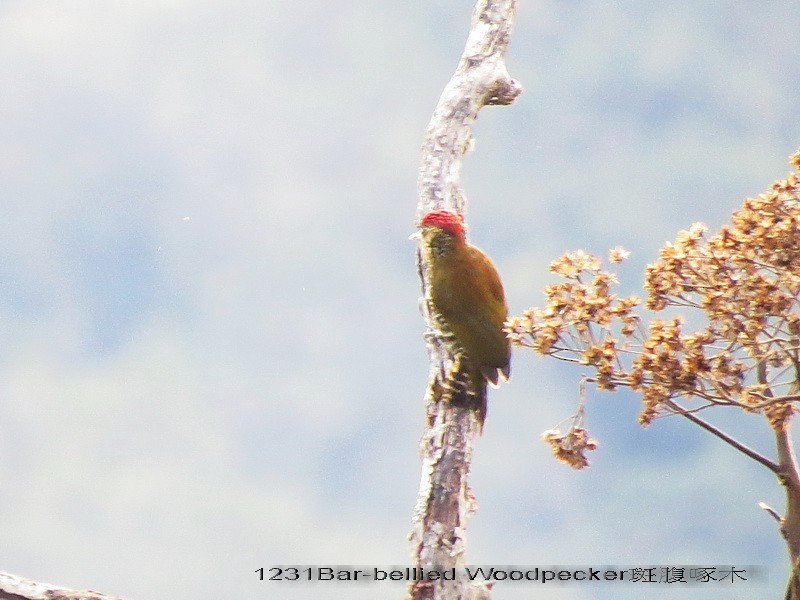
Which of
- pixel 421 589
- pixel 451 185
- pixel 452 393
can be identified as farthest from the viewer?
pixel 451 185

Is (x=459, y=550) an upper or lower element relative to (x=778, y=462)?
lower

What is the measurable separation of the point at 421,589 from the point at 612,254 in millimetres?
1597

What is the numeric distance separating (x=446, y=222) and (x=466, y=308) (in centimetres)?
38

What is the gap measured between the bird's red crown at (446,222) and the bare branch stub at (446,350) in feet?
0.94

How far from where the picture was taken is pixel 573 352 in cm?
397

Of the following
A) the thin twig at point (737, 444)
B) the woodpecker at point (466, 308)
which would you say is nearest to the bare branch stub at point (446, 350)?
the woodpecker at point (466, 308)

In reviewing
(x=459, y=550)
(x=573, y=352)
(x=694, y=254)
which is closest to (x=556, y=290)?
(x=573, y=352)

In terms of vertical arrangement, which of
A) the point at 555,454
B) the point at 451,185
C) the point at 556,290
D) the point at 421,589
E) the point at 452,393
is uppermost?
the point at 451,185

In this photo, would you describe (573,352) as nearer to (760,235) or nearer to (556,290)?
(556,290)

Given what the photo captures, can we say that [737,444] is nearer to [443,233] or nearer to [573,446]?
[573,446]

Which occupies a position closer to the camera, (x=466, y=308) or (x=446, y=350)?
(x=466, y=308)

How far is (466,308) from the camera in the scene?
415 cm

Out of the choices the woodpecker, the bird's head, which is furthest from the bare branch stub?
the bird's head

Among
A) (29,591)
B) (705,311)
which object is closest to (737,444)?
(705,311)
